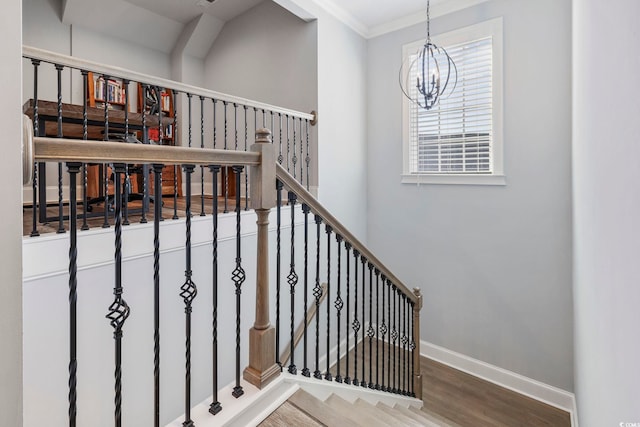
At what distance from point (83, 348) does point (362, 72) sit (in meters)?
4.06

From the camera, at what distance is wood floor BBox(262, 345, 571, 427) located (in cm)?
301

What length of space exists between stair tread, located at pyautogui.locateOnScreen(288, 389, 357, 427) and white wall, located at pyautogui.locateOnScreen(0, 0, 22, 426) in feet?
3.08

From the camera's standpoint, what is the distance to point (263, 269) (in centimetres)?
143

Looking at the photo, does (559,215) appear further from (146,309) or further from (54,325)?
(54,325)

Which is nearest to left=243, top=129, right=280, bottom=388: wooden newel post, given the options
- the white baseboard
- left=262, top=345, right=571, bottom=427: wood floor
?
left=262, top=345, right=571, bottom=427: wood floor

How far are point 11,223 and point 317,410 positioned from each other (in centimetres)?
119

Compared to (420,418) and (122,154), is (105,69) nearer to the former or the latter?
(122,154)

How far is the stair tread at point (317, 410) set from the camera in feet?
4.18

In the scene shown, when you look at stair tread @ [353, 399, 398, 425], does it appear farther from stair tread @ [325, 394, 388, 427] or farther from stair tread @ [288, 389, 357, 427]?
stair tread @ [288, 389, 357, 427]

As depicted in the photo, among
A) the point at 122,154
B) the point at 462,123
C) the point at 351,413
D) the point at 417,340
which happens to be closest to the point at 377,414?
the point at 351,413

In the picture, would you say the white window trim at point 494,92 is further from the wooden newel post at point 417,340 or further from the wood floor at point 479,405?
the wood floor at point 479,405

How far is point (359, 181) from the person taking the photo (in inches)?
173

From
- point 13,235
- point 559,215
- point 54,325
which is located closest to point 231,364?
point 54,325

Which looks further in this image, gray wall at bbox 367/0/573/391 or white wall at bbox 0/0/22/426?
gray wall at bbox 367/0/573/391
